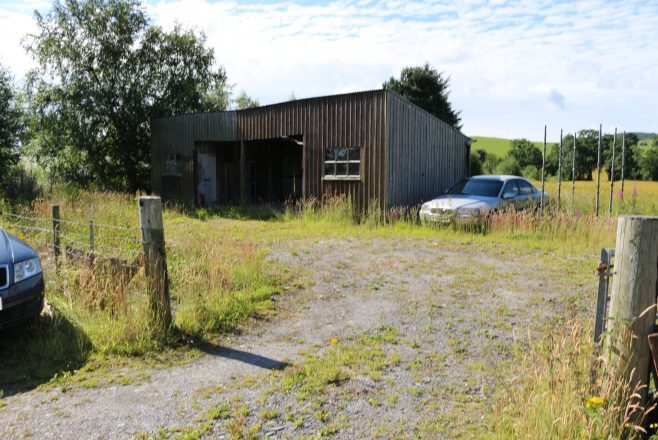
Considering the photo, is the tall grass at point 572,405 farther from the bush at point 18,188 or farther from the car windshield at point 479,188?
the bush at point 18,188

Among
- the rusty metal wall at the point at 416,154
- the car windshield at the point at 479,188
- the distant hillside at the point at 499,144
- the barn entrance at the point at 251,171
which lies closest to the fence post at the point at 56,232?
the rusty metal wall at the point at 416,154

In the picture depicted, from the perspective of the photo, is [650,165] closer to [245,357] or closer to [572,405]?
[245,357]

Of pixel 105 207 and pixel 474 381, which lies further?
pixel 105 207

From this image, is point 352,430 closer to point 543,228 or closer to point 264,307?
point 264,307

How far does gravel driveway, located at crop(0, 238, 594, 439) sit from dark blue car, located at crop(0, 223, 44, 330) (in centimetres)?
118

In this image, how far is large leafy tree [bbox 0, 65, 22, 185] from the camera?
2069cm

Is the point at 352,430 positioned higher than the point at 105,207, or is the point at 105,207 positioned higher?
the point at 105,207

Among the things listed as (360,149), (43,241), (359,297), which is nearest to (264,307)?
(359,297)

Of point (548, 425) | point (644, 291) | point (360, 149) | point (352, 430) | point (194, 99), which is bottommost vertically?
point (352, 430)

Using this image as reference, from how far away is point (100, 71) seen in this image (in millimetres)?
23172

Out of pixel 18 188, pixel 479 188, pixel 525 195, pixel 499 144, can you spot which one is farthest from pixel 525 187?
pixel 499 144

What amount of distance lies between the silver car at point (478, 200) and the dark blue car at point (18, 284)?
32.2 feet

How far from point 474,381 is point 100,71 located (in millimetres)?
23707

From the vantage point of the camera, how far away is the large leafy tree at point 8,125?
20.7m
